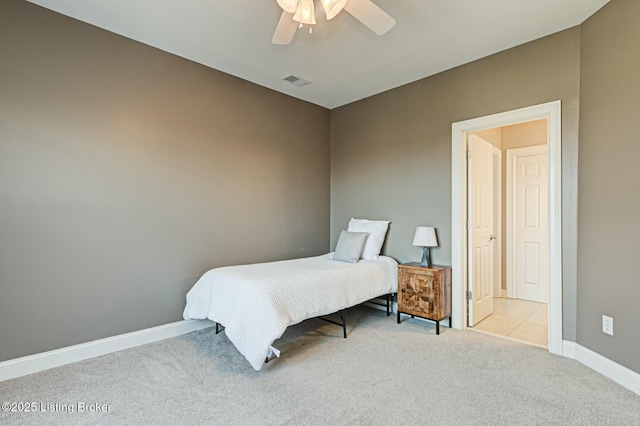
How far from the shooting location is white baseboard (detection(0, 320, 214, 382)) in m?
2.29

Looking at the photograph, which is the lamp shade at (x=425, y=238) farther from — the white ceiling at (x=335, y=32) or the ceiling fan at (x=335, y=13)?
the ceiling fan at (x=335, y=13)

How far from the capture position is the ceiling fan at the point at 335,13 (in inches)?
74.1

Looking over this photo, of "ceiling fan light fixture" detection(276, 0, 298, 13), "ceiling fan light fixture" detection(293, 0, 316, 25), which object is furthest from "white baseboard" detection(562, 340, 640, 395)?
"ceiling fan light fixture" detection(276, 0, 298, 13)

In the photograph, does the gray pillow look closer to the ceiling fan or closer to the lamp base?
the lamp base

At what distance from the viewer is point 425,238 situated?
11.1 ft

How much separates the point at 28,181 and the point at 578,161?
426 cm

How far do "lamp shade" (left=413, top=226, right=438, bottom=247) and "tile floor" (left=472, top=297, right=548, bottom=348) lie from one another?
98 cm

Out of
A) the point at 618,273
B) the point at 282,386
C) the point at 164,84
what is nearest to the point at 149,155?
the point at 164,84

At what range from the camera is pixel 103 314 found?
267 centimetres

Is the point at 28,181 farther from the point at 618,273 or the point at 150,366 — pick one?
the point at 618,273

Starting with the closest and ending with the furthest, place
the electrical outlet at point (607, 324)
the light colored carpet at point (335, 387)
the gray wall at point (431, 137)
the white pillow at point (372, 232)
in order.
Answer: the light colored carpet at point (335, 387), the electrical outlet at point (607, 324), the gray wall at point (431, 137), the white pillow at point (372, 232)

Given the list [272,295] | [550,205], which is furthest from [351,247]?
[550,205]

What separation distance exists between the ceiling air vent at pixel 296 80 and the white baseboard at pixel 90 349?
9.20 ft

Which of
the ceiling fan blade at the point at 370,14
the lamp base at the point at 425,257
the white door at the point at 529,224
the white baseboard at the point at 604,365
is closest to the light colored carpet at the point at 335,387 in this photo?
the white baseboard at the point at 604,365
